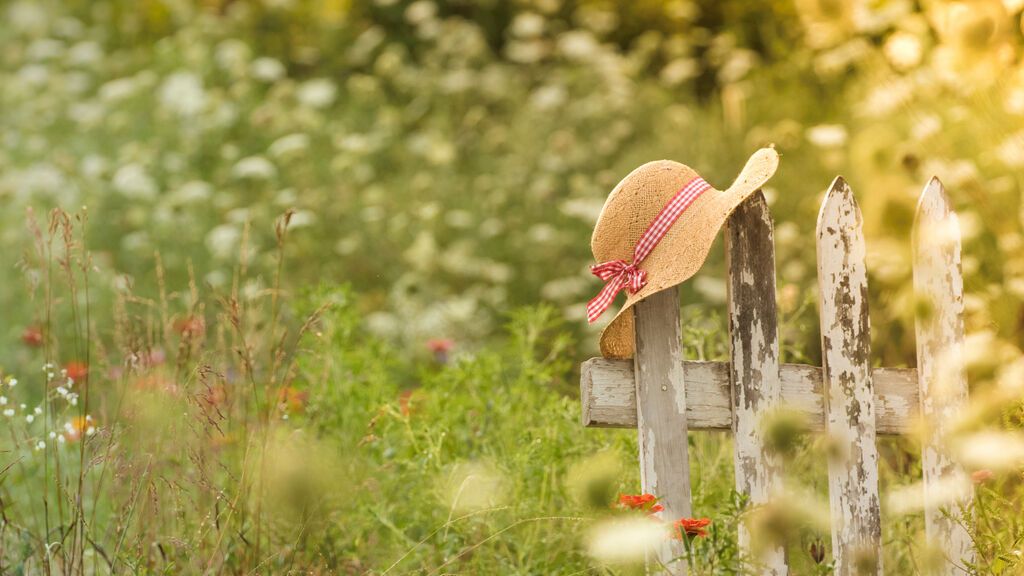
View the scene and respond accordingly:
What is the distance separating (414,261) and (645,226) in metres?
2.94

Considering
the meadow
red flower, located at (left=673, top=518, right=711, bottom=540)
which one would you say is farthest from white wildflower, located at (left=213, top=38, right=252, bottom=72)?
red flower, located at (left=673, top=518, right=711, bottom=540)

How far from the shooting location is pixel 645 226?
2232mm

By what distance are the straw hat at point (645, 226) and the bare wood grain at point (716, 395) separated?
67 millimetres

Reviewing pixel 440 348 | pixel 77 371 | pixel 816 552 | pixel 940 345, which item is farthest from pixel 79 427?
pixel 940 345

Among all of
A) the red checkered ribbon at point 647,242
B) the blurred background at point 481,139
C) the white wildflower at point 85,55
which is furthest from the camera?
the white wildflower at point 85,55

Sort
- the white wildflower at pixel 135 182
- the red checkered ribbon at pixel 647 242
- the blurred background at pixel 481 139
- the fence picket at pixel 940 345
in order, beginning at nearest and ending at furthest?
the red checkered ribbon at pixel 647 242 → the fence picket at pixel 940 345 → the blurred background at pixel 481 139 → the white wildflower at pixel 135 182

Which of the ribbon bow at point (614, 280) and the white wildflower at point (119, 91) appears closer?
the ribbon bow at point (614, 280)

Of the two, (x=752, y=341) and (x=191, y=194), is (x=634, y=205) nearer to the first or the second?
(x=752, y=341)

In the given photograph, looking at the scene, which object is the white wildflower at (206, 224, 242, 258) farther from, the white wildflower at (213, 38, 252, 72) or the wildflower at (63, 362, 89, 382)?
the white wildflower at (213, 38, 252, 72)

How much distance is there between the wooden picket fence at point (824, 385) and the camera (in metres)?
2.19

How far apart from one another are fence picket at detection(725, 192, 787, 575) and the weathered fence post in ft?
0.42

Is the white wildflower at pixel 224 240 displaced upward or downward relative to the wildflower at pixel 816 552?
upward

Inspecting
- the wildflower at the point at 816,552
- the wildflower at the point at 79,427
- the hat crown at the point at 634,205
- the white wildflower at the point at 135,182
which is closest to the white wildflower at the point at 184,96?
the white wildflower at the point at 135,182

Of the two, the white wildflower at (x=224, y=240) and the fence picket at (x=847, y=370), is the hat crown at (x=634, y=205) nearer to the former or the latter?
the fence picket at (x=847, y=370)
